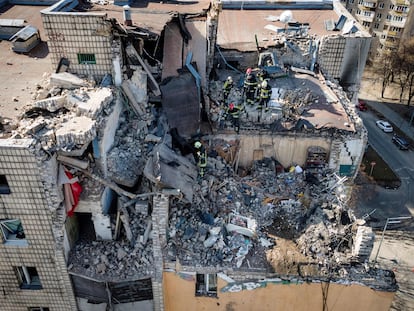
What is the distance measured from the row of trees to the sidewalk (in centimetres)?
122

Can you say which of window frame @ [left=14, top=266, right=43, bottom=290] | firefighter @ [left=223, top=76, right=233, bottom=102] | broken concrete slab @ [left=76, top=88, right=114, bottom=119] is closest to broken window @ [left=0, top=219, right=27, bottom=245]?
window frame @ [left=14, top=266, right=43, bottom=290]

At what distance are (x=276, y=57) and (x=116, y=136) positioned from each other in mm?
9982

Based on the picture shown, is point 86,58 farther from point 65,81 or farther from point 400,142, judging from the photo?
point 400,142

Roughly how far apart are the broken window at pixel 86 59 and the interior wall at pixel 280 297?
8.49m

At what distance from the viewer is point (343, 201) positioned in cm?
1627

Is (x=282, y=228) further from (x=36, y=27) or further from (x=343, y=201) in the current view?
(x=36, y=27)

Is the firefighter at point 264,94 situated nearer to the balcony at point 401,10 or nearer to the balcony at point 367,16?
the balcony at point 401,10

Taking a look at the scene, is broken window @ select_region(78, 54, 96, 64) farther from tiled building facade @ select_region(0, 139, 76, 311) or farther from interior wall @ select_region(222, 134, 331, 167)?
interior wall @ select_region(222, 134, 331, 167)

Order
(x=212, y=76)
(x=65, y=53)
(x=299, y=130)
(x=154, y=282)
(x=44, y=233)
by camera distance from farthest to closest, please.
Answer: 1. (x=212, y=76)
2. (x=299, y=130)
3. (x=65, y=53)
4. (x=154, y=282)
5. (x=44, y=233)

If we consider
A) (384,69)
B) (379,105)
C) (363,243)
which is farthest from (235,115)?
(384,69)

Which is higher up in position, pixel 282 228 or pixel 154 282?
pixel 282 228

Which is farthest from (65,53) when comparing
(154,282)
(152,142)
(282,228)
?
(282,228)

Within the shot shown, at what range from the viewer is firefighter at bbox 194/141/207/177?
16.2 m

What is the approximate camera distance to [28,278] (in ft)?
49.8
